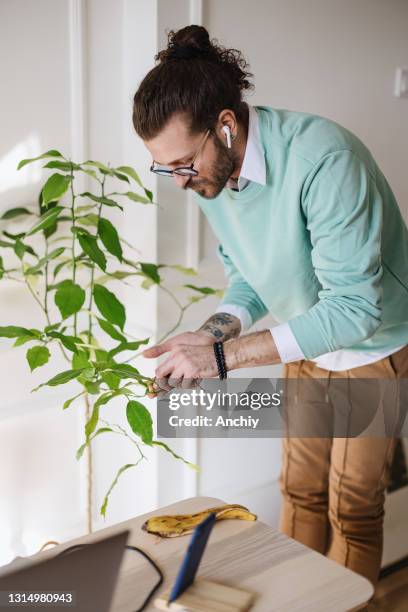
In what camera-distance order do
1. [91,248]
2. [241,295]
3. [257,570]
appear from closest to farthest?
[257,570], [91,248], [241,295]

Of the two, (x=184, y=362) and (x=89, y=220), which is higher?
(x=89, y=220)

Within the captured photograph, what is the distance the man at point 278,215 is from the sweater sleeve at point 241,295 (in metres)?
0.03

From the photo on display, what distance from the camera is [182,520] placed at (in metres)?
1.26

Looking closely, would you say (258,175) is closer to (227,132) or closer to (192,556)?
(227,132)

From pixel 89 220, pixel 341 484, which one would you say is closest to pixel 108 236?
pixel 89 220

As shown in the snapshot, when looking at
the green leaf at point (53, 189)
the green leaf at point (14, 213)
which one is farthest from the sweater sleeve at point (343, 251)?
the green leaf at point (14, 213)

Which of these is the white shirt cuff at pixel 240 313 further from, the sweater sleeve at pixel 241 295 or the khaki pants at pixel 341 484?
the khaki pants at pixel 341 484

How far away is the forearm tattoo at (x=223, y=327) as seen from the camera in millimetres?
1610

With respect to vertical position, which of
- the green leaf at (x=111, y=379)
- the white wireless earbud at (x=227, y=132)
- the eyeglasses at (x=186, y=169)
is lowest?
the green leaf at (x=111, y=379)

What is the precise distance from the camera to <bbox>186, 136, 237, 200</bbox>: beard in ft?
4.65

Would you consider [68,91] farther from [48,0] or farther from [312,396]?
[312,396]

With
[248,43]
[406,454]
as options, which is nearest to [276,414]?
[406,454]

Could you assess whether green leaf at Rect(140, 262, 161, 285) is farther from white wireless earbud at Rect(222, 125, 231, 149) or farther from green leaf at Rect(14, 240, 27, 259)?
white wireless earbud at Rect(222, 125, 231, 149)

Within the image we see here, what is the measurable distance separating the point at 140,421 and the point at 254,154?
56 cm
